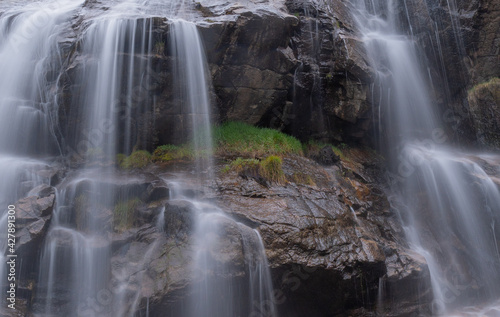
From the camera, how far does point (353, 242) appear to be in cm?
529

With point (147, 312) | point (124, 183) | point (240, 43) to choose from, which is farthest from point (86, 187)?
point (240, 43)

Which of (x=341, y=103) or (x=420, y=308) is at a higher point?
(x=341, y=103)

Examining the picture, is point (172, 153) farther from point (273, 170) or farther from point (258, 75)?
point (258, 75)

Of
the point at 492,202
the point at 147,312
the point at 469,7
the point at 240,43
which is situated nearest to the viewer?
the point at 147,312

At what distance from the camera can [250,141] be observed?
743 centimetres

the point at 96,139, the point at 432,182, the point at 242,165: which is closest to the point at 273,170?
the point at 242,165

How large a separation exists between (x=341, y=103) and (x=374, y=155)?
166cm

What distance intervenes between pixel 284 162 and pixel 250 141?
3.37 feet

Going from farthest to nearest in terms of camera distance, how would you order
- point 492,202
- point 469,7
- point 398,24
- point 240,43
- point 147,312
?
point 398,24, point 469,7, point 240,43, point 492,202, point 147,312

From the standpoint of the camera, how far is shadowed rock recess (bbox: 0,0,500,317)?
4785 mm

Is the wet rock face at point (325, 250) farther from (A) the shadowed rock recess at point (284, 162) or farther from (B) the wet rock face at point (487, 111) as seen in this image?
(B) the wet rock face at point (487, 111)

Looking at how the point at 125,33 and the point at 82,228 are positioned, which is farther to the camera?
the point at 125,33

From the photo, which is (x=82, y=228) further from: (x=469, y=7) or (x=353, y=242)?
(x=469, y=7)

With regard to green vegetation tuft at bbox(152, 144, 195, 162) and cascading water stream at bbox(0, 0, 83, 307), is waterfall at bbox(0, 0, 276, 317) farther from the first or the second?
green vegetation tuft at bbox(152, 144, 195, 162)
